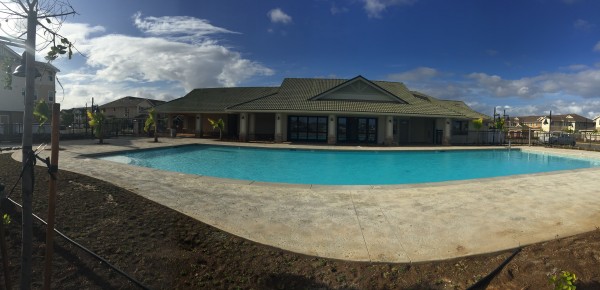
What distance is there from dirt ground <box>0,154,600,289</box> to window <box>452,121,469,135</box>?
2883 cm

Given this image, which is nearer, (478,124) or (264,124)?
(264,124)

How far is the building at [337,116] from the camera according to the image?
27.3 metres

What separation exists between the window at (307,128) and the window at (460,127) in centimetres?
1336

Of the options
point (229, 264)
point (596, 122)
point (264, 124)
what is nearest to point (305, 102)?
point (264, 124)

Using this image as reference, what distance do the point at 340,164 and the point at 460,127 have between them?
20705 mm

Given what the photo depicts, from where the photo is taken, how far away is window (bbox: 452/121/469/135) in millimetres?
32000

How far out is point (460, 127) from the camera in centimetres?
3275

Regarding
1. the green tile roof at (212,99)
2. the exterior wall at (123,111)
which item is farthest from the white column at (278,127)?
the exterior wall at (123,111)

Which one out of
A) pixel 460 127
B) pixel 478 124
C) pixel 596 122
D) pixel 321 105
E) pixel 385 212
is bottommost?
pixel 385 212

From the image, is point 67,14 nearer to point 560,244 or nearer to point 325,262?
point 325,262

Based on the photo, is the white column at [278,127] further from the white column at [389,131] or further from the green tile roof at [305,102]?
the white column at [389,131]

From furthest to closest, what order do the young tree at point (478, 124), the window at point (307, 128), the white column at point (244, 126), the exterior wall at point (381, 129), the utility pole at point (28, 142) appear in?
the young tree at point (478, 124)
the window at point (307, 128)
the exterior wall at point (381, 129)
the white column at point (244, 126)
the utility pole at point (28, 142)

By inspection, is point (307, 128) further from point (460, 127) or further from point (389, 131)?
point (460, 127)

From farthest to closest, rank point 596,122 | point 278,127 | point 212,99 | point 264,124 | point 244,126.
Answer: point 596,122, point 212,99, point 264,124, point 244,126, point 278,127
